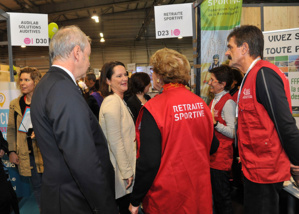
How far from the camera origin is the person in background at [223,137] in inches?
91.1

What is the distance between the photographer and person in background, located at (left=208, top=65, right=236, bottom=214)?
231 cm

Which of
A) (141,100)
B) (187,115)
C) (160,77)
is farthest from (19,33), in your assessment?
(187,115)

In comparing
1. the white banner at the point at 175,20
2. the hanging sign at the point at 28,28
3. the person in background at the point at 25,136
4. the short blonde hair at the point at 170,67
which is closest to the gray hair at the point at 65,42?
the short blonde hair at the point at 170,67

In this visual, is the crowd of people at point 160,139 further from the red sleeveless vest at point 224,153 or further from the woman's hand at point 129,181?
the red sleeveless vest at point 224,153

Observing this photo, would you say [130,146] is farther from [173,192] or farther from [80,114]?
[80,114]

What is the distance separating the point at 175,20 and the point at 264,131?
2028 millimetres

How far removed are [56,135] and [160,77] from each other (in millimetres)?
744

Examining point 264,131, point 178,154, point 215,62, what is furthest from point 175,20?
point 178,154

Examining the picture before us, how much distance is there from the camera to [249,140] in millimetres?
1591

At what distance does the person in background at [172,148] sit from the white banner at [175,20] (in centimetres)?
166

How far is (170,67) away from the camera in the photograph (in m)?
1.46

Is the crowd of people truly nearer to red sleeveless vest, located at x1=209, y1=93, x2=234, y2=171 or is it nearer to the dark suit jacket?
the dark suit jacket

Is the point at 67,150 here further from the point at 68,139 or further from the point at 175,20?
the point at 175,20

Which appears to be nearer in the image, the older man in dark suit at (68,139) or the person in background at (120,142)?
the older man in dark suit at (68,139)
